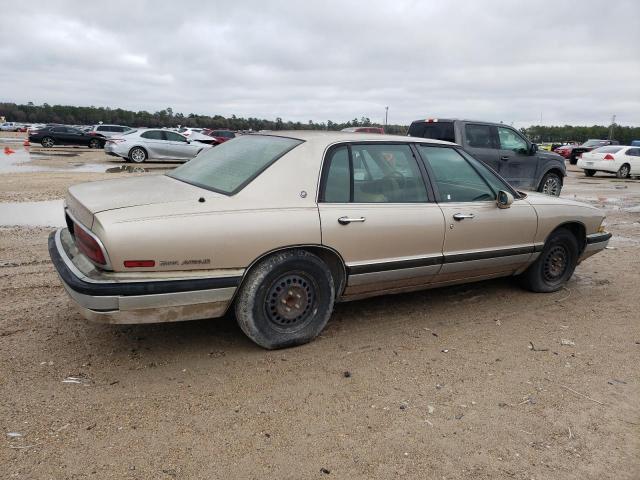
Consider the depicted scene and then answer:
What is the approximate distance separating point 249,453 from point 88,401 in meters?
1.05

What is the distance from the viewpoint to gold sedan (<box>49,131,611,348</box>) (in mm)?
3107

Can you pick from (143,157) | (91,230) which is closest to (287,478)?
(91,230)

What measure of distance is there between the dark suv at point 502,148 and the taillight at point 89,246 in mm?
7859

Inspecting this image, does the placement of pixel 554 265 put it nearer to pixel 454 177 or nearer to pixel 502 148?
pixel 454 177

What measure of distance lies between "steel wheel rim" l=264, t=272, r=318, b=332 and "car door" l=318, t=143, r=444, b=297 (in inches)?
12.1

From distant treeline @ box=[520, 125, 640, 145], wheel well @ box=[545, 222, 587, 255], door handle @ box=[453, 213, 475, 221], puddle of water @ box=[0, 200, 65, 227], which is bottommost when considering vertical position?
puddle of water @ box=[0, 200, 65, 227]

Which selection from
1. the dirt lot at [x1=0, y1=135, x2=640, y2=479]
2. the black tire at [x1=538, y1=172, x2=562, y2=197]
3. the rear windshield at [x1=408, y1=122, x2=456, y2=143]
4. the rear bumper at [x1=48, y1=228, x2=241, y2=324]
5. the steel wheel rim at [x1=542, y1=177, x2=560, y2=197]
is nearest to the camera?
the dirt lot at [x1=0, y1=135, x2=640, y2=479]

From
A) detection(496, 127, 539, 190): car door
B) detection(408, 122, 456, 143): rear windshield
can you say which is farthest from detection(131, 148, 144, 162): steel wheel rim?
detection(496, 127, 539, 190): car door

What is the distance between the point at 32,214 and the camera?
8.16 metres

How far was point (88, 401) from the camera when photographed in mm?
2992

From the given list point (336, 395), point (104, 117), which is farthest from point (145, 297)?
point (104, 117)

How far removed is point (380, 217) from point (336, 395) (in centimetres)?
135

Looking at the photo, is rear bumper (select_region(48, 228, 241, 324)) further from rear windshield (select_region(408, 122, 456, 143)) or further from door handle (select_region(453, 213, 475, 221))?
rear windshield (select_region(408, 122, 456, 143))

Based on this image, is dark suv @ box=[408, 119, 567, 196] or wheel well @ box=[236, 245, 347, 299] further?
dark suv @ box=[408, 119, 567, 196]
